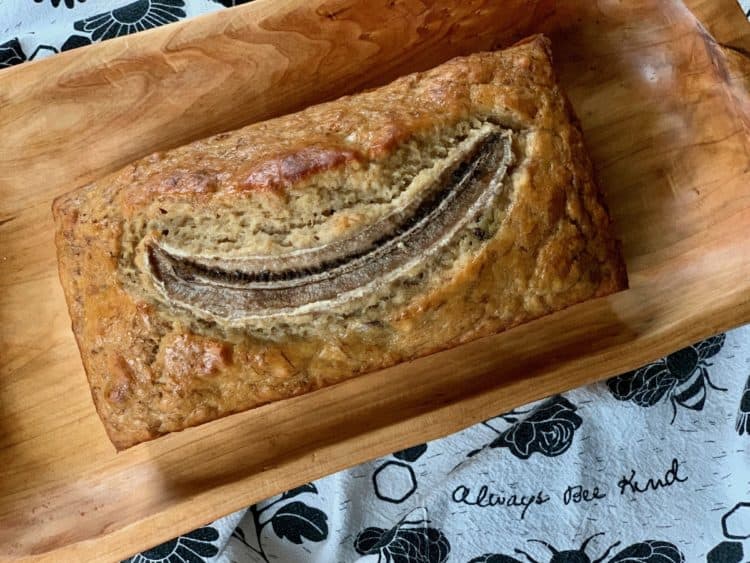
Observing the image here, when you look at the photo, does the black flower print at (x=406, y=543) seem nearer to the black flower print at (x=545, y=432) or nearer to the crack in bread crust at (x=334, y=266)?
the black flower print at (x=545, y=432)

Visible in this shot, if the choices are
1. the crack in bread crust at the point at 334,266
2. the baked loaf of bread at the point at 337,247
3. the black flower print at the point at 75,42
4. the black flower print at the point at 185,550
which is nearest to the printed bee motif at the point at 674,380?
the baked loaf of bread at the point at 337,247

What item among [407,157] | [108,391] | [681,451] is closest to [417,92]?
[407,157]

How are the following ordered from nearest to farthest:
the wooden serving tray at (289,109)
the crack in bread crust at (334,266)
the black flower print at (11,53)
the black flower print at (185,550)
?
the crack in bread crust at (334,266), the wooden serving tray at (289,109), the black flower print at (185,550), the black flower print at (11,53)

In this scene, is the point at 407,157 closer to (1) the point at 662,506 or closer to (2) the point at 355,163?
(2) the point at 355,163

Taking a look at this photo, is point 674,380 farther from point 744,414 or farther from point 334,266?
point 334,266

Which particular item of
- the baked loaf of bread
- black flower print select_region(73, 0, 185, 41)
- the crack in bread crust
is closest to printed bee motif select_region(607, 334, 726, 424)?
the baked loaf of bread

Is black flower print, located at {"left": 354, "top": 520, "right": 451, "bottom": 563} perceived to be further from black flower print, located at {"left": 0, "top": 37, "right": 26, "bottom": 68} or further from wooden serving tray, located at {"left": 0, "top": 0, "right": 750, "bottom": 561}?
black flower print, located at {"left": 0, "top": 37, "right": 26, "bottom": 68}
